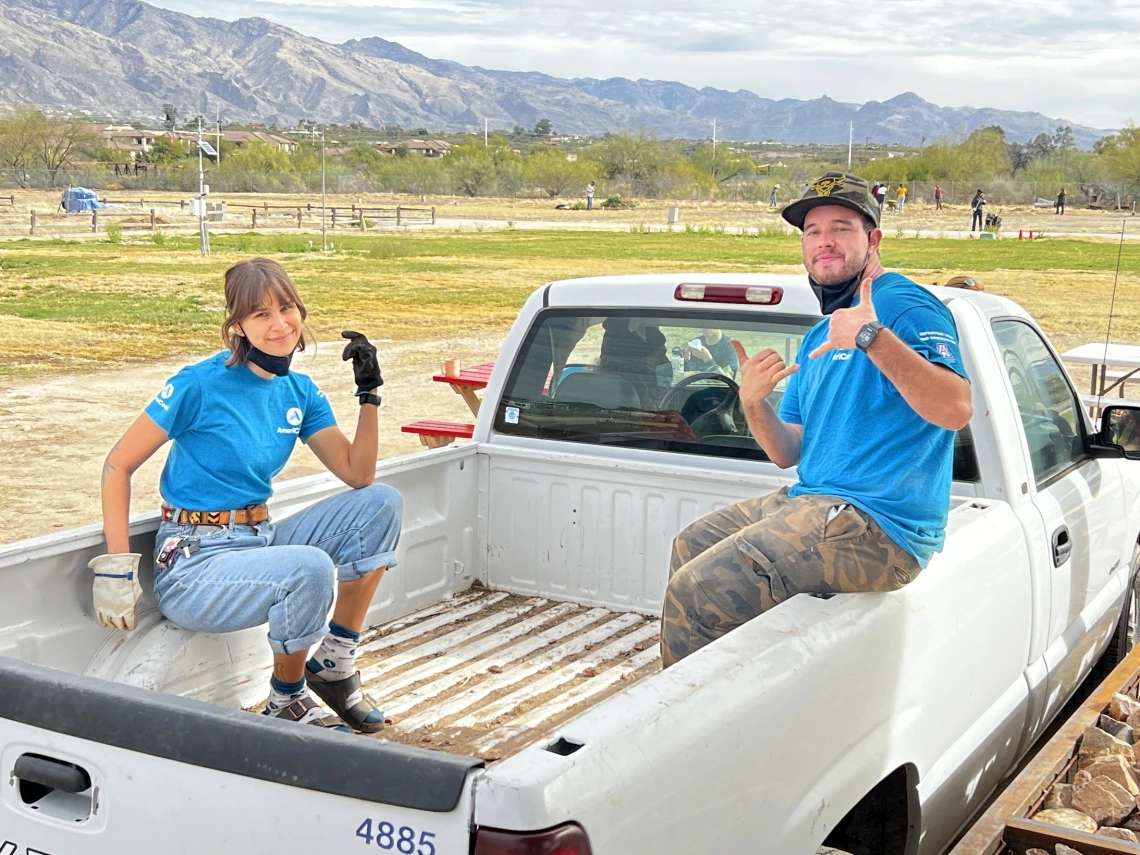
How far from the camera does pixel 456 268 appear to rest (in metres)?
30.2

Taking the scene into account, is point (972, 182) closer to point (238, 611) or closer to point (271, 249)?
point (271, 249)

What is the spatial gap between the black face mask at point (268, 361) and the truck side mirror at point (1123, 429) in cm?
276

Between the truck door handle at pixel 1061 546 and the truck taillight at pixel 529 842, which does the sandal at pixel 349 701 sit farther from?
the truck door handle at pixel 1061 546

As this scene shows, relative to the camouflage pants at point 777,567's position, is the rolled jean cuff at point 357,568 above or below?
below

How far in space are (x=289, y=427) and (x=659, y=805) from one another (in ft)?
7.11

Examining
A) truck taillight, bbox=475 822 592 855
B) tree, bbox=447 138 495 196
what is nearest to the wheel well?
truck taillight, bbox=475 822 592 855

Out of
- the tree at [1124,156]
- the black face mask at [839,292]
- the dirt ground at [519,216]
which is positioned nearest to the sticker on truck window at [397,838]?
the black face mask at [839,292]

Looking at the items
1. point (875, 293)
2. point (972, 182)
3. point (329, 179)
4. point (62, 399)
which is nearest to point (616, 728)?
point (875, 293)

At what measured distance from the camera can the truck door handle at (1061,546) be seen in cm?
382

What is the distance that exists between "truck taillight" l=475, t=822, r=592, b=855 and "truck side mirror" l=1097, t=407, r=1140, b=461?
315 cm

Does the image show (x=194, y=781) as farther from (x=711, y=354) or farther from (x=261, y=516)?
(x=711, y=354)

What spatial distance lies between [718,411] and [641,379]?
1.04ft

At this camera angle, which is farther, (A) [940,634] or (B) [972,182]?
(B) [972,182]

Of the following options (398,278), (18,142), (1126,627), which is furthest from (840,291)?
(18,142)
